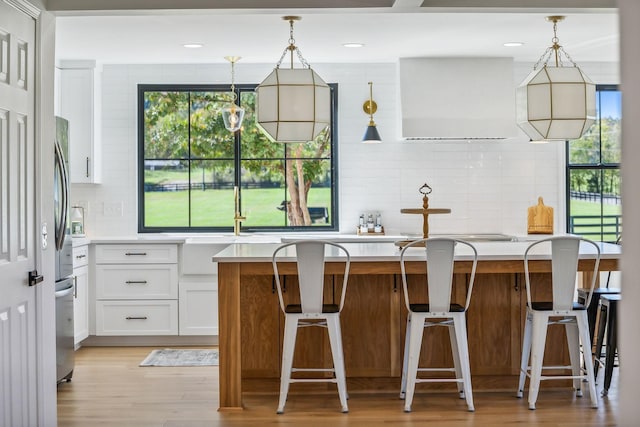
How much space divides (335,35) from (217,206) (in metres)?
2.24

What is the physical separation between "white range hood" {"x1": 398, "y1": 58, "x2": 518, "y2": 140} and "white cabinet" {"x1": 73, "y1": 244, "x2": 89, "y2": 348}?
2879 millimetres

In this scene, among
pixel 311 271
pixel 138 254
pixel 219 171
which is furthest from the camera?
pixel 219 171

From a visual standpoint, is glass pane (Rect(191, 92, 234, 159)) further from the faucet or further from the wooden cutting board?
the wooden cutting board

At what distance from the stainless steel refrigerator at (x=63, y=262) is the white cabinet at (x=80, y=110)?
1484mm

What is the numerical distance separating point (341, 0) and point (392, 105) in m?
3.08

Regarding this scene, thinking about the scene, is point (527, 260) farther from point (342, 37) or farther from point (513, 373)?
point (342, 37)

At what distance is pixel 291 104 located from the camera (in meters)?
4.71

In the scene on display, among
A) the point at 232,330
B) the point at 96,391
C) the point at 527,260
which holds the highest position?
the point at 527,260

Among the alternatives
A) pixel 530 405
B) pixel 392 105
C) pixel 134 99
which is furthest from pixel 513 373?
pixel 134 99

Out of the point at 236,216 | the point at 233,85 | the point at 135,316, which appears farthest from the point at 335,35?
the point at 135,316

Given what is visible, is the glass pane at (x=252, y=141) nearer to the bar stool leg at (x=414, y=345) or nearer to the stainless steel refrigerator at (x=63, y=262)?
the stainless steel refrigerator at (x=63, y=262)

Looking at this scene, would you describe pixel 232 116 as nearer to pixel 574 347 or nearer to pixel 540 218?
pixel 540 218

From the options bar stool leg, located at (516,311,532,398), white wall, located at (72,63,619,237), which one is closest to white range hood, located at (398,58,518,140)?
white wall, located at (72,63,619,237)

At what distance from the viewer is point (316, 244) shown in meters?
4.29
